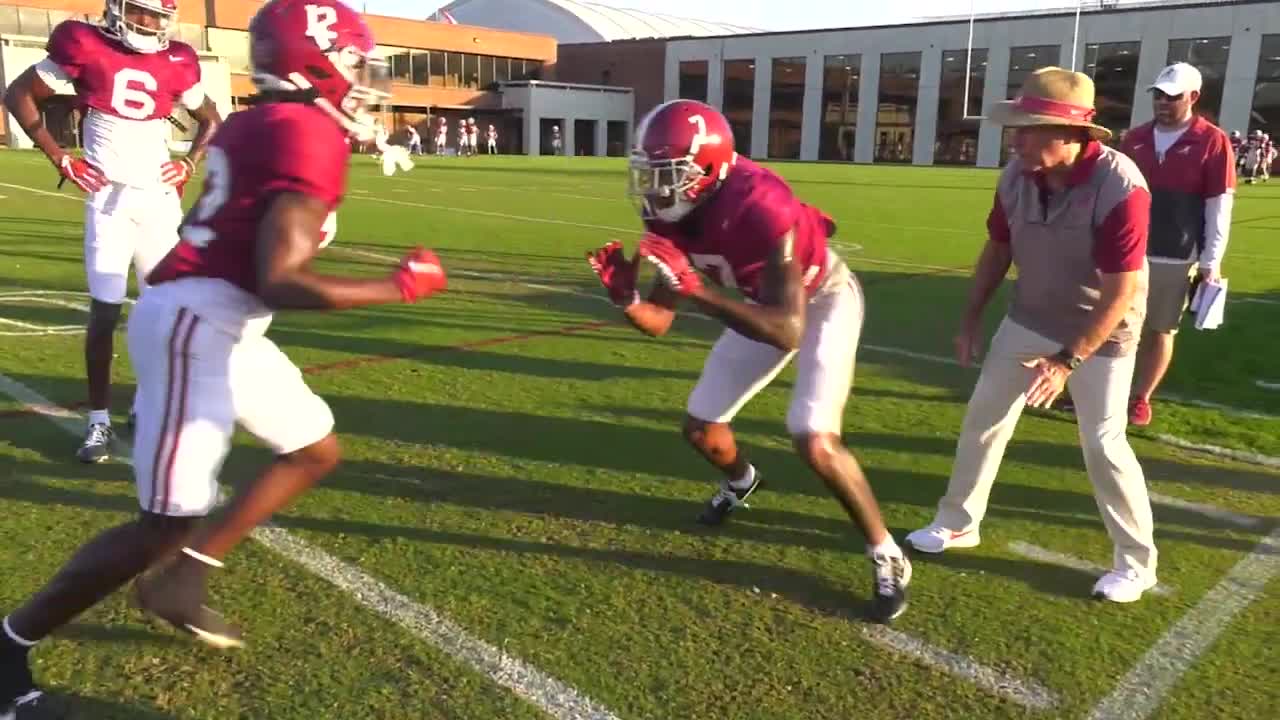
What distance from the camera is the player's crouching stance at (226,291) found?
2.47 m

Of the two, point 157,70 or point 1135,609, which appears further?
point 157,70

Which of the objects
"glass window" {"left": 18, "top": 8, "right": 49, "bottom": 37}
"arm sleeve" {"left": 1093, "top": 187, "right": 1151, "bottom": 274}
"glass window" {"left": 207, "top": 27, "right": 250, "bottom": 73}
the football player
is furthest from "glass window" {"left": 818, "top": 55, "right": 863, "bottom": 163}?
"arm sleeve" {"left": 1093, "top": 187, "right": 1151, "bottom": 274}

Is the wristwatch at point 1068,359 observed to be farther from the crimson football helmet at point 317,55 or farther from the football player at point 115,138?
the football player at point 115,138

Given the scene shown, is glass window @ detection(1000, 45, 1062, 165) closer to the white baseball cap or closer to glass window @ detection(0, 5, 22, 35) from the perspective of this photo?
the white baseball cap

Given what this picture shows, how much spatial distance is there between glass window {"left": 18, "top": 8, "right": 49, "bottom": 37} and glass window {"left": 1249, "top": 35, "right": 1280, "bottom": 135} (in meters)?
54.6

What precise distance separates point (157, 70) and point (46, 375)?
7.10ft

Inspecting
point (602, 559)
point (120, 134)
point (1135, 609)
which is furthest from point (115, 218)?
point (1135, 609)

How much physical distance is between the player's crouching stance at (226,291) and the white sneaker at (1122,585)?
101 inches

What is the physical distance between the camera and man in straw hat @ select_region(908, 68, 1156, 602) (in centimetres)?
324

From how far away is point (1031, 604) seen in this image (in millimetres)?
3488

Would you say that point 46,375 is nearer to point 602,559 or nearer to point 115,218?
point 115,218

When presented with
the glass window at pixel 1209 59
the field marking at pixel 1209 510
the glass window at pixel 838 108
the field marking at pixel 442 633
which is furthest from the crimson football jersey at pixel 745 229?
the glass window at pixel 838 108

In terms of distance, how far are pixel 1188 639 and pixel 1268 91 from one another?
50.0 m

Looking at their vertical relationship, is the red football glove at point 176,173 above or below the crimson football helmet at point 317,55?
below
